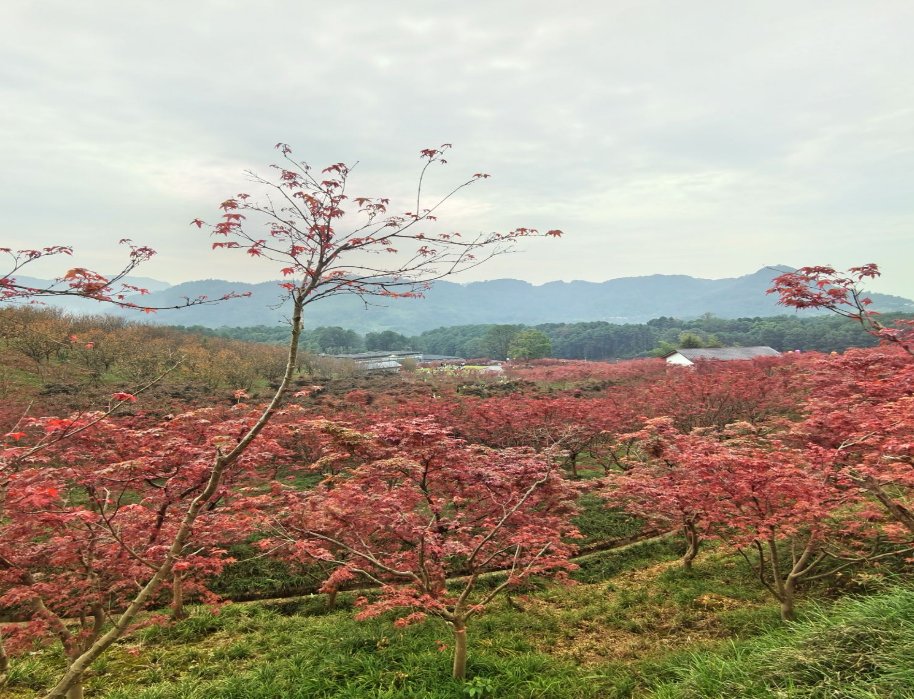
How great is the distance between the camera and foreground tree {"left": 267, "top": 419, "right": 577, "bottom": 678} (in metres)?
5.29

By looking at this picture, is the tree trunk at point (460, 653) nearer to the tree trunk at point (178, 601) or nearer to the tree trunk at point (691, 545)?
the tree trunk at point (178, 601)

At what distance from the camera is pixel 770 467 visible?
5.13m

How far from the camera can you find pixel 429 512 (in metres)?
6.17

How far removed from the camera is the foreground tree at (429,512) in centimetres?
529

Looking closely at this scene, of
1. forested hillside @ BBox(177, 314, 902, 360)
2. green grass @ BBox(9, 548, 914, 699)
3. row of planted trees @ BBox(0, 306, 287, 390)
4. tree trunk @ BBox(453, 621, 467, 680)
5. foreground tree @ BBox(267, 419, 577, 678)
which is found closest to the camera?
green grass @ BBox(9, 548, 914, 699)

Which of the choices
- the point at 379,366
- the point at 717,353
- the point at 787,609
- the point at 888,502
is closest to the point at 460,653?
the point at 787,609

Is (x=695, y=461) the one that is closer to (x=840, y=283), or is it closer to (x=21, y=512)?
(x=840, y=283)

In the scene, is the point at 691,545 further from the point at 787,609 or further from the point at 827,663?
the point at 827,663

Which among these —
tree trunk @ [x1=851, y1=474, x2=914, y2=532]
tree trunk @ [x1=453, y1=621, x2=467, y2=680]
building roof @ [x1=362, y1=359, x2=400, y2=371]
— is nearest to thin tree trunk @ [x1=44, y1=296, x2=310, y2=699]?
tree trunk @ [x1=453, y1=621, x2=467, y2=680]

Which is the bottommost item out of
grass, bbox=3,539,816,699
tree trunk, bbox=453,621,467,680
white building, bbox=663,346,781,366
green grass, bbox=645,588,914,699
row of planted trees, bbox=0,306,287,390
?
grass, bbox=3,539,816,699

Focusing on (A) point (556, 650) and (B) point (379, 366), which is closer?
(A) point (556, 650)

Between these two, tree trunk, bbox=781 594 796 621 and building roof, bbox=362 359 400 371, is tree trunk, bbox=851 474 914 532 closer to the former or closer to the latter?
tree trunk, bbox=781 594 796 621

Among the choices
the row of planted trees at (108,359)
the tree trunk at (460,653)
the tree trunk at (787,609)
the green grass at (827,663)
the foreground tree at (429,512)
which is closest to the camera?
the green grass at (827,663)

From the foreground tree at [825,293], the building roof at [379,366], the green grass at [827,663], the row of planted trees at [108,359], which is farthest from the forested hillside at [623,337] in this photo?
the green grass at [827,663]
